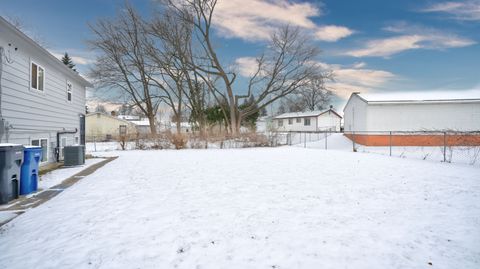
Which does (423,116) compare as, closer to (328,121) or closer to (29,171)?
(29,171)

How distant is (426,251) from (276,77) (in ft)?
94.7

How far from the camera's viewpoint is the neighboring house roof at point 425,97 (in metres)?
19.2

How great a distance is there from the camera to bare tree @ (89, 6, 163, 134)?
27.1 meters

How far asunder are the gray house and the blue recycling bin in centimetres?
199

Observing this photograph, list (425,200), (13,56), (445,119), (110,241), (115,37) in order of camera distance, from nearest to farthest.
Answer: (110,241)
(425,200)
(13,56)
(445,119)
(115,37)

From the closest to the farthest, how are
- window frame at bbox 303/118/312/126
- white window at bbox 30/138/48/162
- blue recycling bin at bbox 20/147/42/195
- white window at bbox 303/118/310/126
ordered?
blue recycling bin at bbox 20/147/42/195
white window at bbox 30/138/48/162
window frame at bbox 303/118/312/126
white window at bbox 303/118/310/126

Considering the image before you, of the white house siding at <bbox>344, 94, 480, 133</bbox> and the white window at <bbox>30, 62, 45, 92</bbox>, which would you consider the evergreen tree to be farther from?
the white house siding at <bbox>344, 94, 480, 133</bbox>

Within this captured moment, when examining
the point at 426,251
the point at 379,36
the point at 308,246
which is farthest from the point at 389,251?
the point at 379,36

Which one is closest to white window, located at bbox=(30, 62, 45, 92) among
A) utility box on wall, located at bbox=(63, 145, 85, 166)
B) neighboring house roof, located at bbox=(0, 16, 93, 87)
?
neighboring house roof, located at bbox=(0, 16, 93, 87)

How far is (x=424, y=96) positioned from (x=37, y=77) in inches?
929

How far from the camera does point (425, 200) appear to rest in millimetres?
5172

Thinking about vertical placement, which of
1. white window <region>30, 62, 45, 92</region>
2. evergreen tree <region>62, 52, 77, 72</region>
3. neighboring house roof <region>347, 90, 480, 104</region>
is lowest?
white window <region>30, 62, 45, 92</region>

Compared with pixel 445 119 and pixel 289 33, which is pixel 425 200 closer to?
pixel 445 119

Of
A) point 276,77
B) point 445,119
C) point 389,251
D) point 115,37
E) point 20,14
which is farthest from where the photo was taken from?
point 276,77
